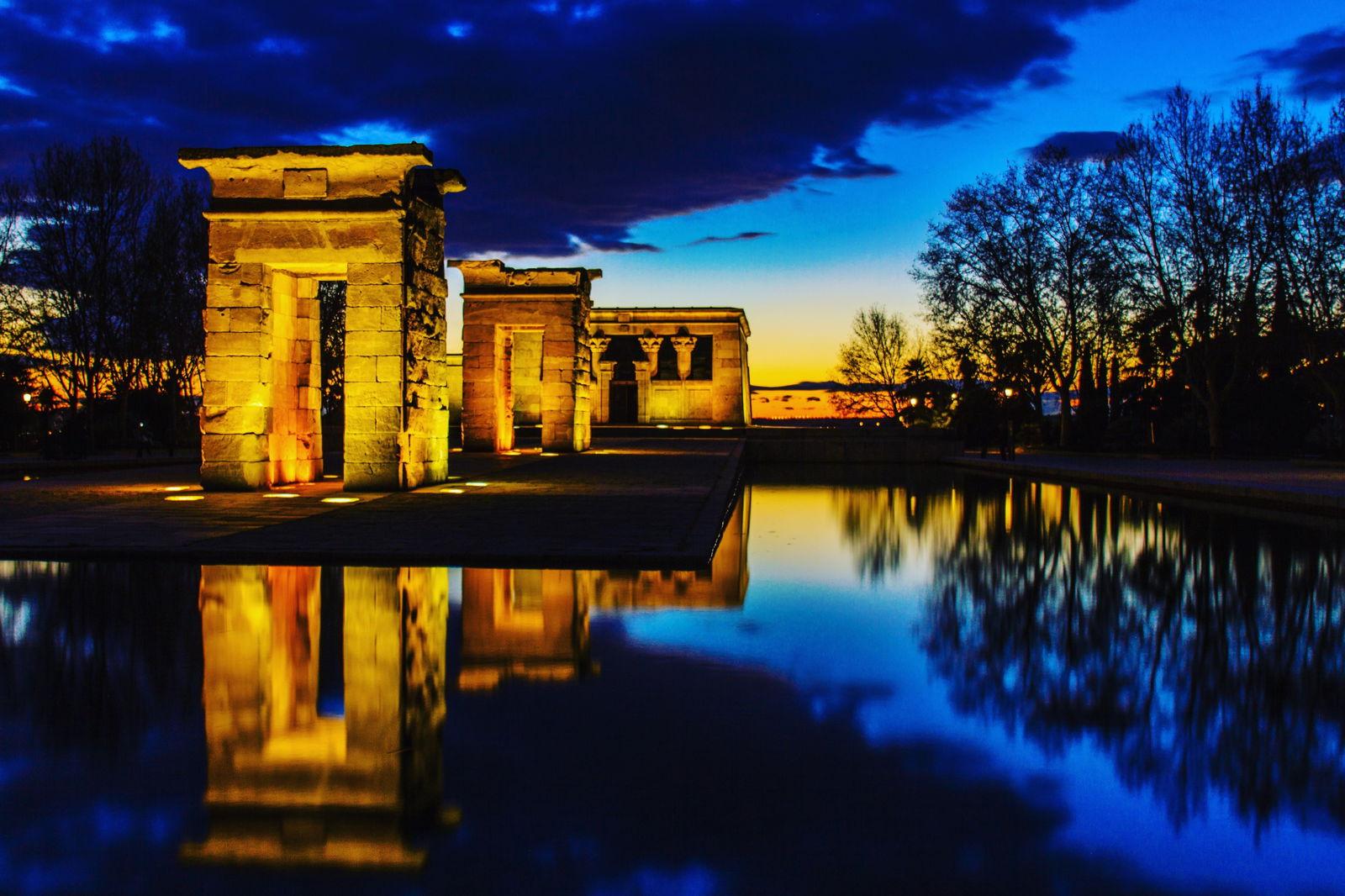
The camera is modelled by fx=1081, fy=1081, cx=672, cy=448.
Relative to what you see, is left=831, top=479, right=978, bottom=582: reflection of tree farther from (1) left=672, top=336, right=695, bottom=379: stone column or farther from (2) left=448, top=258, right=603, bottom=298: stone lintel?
(1) left=672, top=336, right=695, bottom=379: stone column

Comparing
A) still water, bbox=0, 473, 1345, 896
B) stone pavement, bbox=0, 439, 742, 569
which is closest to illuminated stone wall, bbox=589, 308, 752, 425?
stone pavement, bbox=0, 439, 742, 569

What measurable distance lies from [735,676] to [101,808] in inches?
121

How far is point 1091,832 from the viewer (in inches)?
142

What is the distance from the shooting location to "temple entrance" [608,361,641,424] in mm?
53156

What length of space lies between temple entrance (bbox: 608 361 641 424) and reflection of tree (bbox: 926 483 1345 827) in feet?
136

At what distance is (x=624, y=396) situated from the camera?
53375 mm

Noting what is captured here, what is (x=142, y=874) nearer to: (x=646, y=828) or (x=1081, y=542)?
(x=646, y=828)

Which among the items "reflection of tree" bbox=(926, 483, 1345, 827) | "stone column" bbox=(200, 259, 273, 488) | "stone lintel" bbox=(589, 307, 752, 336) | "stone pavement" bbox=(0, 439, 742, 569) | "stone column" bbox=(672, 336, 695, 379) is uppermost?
"stone lintel" bbox=(589, 307, 752, 336)

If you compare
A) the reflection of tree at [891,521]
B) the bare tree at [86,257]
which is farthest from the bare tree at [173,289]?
the reflection of tree at [891,521]

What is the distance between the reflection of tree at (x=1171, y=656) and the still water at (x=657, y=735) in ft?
0.11

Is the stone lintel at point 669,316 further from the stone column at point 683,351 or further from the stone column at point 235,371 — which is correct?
the stone column at point 235,371

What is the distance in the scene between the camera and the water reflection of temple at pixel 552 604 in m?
5.97

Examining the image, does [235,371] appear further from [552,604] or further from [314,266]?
[552,604]

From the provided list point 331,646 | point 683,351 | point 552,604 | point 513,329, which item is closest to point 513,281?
point 513,329
